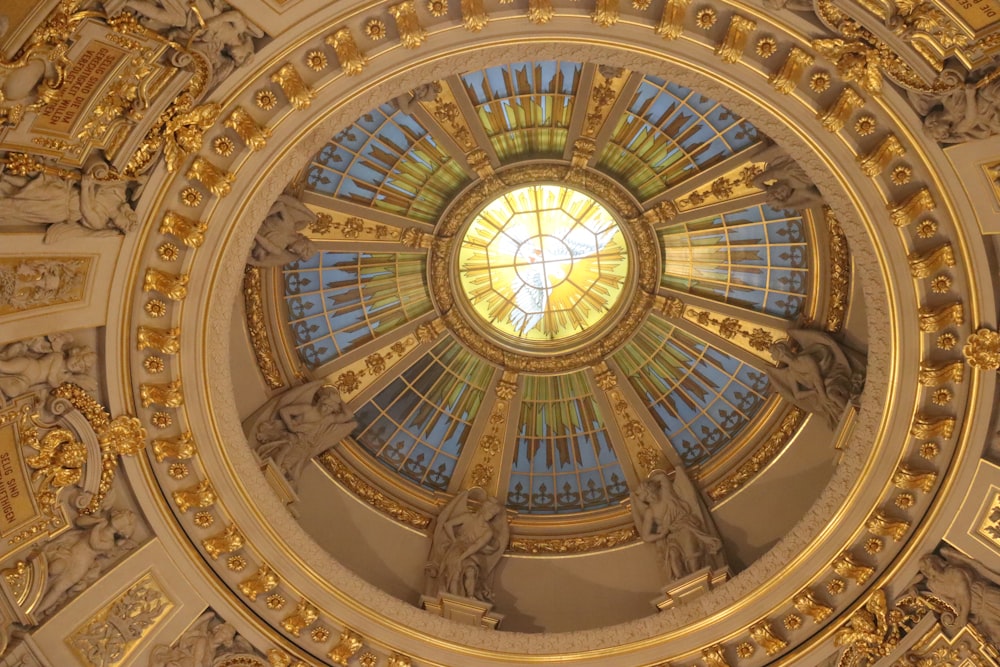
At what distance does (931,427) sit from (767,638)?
3.59 metres

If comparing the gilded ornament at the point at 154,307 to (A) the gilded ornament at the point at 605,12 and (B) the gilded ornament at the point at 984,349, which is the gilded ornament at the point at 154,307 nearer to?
(A) the gilded ornament at the point at 605,12

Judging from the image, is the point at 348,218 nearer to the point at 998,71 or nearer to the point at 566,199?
the point at 566,199

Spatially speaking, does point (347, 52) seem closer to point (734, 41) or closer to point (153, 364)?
point (734, 41)

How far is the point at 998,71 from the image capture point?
960cm

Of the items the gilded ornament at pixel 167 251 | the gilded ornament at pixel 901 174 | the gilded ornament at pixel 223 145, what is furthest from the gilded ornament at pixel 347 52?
the gilded ornament at pixel 901 174

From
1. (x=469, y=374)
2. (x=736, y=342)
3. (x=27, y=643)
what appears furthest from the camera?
(x=469, y=374)

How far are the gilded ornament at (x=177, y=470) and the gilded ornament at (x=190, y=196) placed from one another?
3.48 m

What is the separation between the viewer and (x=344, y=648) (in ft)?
42.9

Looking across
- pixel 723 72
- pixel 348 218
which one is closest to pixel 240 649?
pixel 348 218

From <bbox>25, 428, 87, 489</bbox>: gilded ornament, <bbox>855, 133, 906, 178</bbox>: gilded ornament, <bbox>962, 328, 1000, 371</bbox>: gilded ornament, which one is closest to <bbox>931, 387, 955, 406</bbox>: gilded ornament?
<bbox>962, 328, 1000, 371</bbox>: gilded ornament

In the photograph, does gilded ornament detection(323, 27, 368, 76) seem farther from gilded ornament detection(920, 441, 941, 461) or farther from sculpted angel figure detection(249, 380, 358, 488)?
gilded ornament detection(920, 441, 941, 461)

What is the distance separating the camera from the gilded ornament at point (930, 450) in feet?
39.7

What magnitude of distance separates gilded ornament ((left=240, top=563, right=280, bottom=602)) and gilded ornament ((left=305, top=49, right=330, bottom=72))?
672 centimetres

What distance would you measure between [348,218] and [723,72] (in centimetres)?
707
